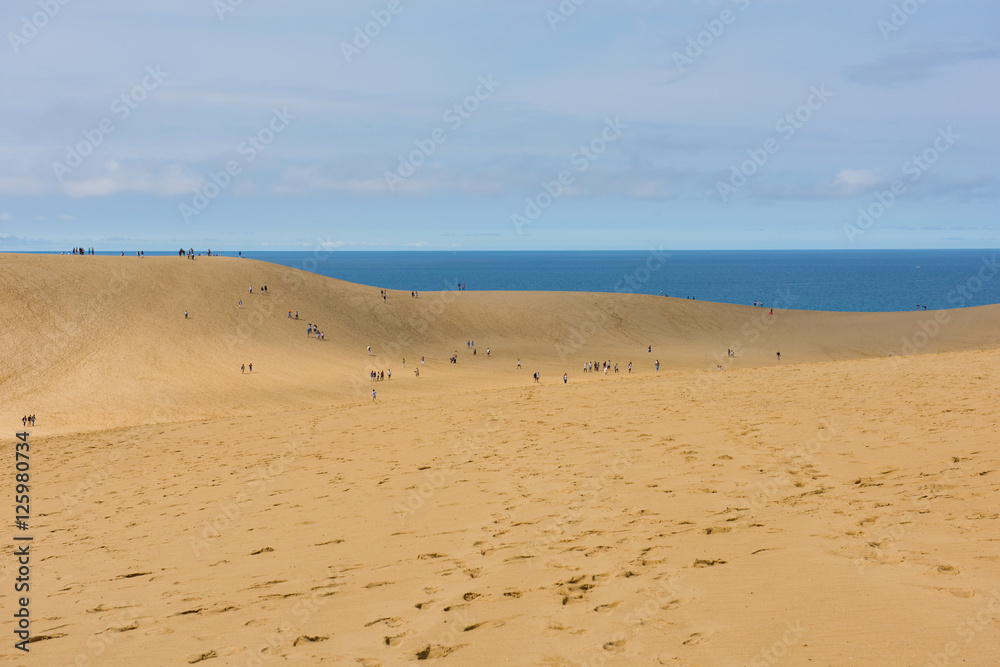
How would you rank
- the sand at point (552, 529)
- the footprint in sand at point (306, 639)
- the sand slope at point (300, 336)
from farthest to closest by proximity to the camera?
1. the sand slope at point (300, 336)
2. the footprint in sand at point (306, 639)
3. the sand at point (552, 529)

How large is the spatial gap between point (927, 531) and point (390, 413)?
15.9 m

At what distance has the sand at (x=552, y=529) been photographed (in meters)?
6.07

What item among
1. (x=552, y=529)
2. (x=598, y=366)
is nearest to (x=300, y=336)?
(x=598, y=366)

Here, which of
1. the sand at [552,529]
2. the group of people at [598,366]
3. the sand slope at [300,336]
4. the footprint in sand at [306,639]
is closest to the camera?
the sand at [552,529]

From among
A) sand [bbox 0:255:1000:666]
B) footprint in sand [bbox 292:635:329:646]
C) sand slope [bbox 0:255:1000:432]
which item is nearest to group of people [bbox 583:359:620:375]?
sand slope [bbox 0:255:1000:432]

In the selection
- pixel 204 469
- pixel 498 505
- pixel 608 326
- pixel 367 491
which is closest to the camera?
pixel 498 505

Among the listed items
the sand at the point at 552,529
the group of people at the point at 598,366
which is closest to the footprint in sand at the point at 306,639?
the sand at the point at 552,529

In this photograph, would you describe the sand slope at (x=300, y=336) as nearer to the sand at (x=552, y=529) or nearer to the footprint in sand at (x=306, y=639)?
the sand at (x=552, y=529)

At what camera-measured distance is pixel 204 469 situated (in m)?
15.5

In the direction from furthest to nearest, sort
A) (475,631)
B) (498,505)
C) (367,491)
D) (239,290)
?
1. (239,290)
2. (367,491)
3. (498,505)
4. (475,631)

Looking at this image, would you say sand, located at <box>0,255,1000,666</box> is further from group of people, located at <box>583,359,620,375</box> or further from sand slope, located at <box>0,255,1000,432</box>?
group of people, located at <box>583,359,620,375</box>

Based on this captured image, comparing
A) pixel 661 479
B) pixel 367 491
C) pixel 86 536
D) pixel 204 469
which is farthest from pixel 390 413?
pixel 661 479

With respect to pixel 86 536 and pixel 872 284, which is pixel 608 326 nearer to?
pixel 86 536

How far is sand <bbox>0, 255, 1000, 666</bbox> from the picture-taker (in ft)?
19.9
